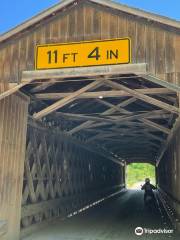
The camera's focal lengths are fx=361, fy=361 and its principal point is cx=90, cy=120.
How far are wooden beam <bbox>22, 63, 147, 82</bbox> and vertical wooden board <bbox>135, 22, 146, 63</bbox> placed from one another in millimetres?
199

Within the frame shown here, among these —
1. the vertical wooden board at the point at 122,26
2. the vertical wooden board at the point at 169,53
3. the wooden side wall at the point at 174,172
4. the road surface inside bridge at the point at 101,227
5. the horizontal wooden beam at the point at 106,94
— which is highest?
the vertical wooden board at the point at 122,26

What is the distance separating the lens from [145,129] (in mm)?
18516

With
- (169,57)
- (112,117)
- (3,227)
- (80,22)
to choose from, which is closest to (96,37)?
(80,22)

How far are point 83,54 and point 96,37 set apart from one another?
56 cm

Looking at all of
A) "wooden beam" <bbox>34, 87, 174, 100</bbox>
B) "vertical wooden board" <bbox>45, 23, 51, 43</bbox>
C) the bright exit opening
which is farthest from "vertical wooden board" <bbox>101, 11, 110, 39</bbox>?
the bright exit opening

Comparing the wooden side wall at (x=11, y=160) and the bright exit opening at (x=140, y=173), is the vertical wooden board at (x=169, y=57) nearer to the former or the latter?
the wooden side wall at (x=11, y=160)

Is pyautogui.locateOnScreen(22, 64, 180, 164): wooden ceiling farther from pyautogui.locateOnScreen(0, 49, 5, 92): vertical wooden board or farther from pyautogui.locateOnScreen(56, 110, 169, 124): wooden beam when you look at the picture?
pyautogui.locateOnScreen(0, 49, 5, 92): vertical wooden board

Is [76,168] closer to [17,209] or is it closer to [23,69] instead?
[17,209]

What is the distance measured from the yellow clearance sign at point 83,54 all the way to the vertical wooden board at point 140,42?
225mm

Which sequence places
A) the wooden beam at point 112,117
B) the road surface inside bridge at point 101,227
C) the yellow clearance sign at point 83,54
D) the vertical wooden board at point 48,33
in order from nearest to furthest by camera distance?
the yellow clearance sign at point 83,54
the vertical wooden board at point 48,33
the road surface inside bridge at point 101,227
the wooden beam at point 112,117

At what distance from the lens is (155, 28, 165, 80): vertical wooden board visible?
29.4 ft

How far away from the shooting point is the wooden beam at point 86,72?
903 centimetres

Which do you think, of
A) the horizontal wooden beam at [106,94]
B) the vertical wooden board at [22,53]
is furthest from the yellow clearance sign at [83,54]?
the horizontal wooden beam at [106,94]

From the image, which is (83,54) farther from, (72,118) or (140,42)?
(72,118)
